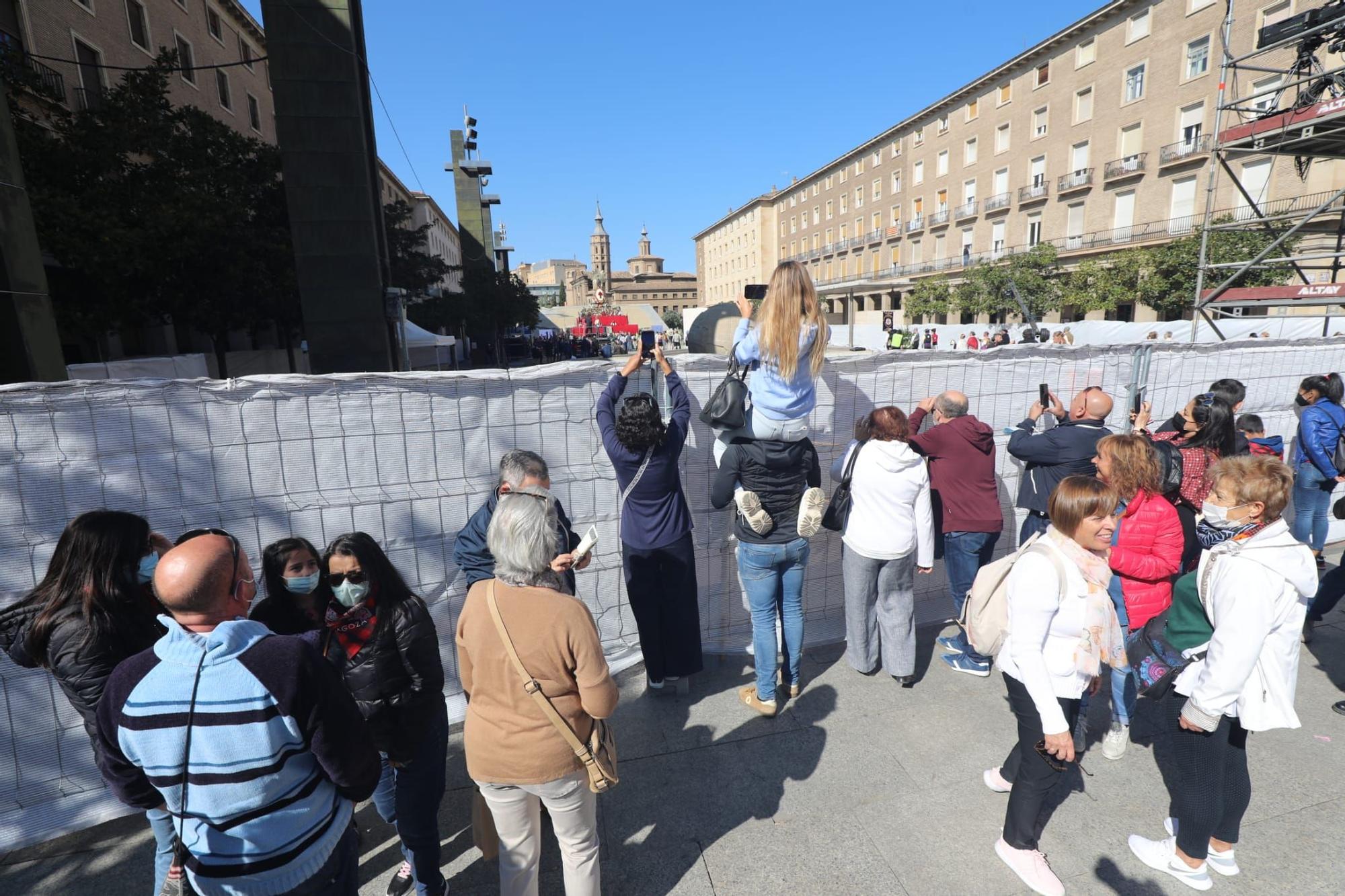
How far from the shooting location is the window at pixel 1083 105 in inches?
1291

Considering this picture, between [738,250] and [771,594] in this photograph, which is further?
[738,250]

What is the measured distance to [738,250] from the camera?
87.2m

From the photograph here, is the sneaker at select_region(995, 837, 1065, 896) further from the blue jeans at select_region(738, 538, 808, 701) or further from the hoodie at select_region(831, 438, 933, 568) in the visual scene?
the hoodie at select_region(831, 438, 933, 568)

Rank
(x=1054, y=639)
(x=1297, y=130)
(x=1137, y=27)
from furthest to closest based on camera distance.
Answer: (x=1137, y=27) → (x=1297, y=130) → (x=1054, y=639)

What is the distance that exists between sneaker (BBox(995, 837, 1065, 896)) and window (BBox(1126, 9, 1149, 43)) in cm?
3981

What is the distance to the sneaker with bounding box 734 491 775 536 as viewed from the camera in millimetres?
3135

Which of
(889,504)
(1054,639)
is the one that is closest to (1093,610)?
(1054,639)

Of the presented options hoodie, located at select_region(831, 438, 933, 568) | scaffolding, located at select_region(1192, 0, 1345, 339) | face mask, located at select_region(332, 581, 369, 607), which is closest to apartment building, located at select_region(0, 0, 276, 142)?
face mask, located at select_region(332, 581, 369, 607)

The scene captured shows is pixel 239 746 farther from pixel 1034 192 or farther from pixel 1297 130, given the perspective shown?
pixel 1034 192

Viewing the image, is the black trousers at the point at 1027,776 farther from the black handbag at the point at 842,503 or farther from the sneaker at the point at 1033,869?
the black handbag at the point at 842,503

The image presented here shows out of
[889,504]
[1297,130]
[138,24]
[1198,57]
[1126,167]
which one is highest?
[1198,57]

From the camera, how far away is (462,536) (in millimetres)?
2641

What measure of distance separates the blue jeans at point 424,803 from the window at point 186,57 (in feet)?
90.8

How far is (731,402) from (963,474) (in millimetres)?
1574
